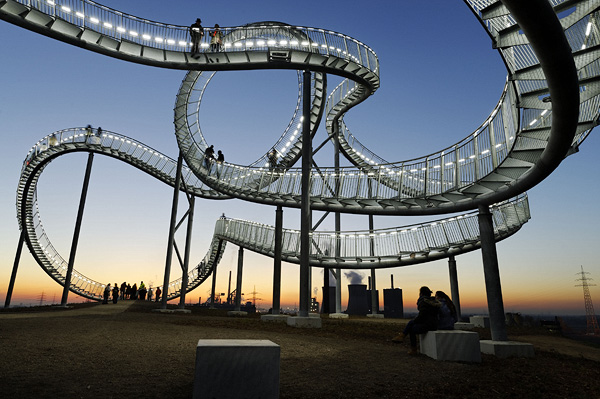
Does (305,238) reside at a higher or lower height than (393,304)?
higher

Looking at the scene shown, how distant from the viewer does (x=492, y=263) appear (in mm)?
9516

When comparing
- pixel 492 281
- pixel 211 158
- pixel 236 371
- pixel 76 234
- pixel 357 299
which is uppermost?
pixel 211 158

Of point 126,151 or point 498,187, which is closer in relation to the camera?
point 498,187

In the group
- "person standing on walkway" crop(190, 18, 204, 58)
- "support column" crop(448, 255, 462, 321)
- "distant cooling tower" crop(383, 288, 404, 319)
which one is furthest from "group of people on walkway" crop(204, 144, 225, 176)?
"distant cooling tower" crop(383, 288, 404, 319)

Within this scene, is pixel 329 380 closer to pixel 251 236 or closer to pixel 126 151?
pixel 251 236

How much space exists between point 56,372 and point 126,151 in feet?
74.7

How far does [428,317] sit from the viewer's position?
7.39m

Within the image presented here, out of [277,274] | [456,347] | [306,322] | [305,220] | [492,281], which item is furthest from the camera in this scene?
[277,274]

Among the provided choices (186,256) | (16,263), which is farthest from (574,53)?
(16,263)

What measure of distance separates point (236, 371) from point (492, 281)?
811 cm

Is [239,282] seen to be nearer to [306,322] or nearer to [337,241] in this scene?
[337,241]

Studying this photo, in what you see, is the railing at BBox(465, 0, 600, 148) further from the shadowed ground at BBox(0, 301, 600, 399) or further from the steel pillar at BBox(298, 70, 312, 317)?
the steel pillar at BBox(298, 70, 312, 317)

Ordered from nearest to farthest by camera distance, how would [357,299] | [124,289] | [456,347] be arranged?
1. [456,347]
2. [124,289]
3. [357,299]

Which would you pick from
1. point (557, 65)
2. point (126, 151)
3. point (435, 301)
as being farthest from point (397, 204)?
point (126, 151)
